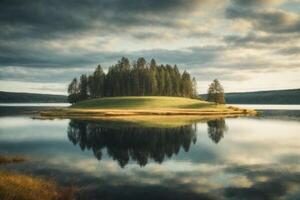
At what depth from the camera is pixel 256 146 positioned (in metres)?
43.3

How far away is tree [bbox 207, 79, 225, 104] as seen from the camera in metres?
157

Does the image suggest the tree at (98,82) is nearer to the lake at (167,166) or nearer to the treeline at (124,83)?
the treeline at (124,83)

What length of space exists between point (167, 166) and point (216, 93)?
131217 millimetres

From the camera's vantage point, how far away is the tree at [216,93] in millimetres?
156750

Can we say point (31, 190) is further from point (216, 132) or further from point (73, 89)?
point (73, 89)

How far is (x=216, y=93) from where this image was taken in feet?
517

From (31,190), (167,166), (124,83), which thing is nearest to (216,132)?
(167,166)

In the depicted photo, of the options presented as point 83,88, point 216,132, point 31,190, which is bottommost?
point 216,132

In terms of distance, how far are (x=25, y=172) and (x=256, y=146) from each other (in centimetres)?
2787

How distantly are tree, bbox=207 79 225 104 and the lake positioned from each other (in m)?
107

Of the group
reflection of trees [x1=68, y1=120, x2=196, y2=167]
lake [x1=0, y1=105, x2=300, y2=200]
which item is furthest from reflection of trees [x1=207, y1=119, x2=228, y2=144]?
reflection of trees [x1=68, y1=120, x2=196, y2=167]

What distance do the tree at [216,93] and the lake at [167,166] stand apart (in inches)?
4208

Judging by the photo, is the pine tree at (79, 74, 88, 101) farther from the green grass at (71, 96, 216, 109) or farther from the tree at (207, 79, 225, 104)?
the tree at (207, 79, 225, 104)

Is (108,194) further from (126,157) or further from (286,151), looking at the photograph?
(286,151)
